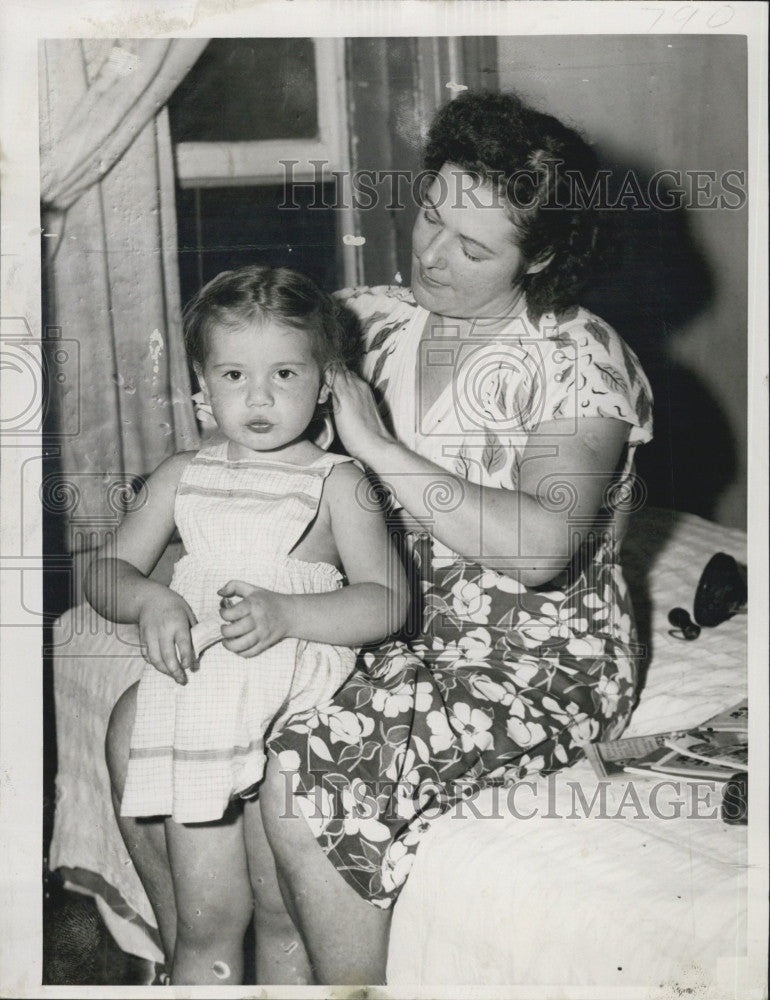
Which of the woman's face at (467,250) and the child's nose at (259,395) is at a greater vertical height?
the woman's face at (467,250)

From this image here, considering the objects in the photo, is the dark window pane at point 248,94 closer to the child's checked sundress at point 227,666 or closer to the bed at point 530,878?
the child's checked sundress at point 227,666

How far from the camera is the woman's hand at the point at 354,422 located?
1338mm

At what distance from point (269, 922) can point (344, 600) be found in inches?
15.9

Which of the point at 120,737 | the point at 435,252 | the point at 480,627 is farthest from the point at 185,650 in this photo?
the point at 435,252

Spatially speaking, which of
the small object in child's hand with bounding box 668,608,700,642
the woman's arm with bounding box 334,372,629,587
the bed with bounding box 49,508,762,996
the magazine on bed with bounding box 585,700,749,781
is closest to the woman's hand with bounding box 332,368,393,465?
the woman's arm with bounding box 334,372,629,587

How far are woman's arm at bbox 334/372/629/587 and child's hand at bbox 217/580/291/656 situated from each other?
221 millimetres

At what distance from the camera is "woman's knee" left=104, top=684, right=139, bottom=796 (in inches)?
51.7

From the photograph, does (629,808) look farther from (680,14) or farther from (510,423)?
(680,14)

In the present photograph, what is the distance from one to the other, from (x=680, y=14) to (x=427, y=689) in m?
0.96

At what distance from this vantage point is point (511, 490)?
1363 millimetres

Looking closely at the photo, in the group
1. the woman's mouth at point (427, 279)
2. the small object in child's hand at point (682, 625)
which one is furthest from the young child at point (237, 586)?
the small object in child's hand at point (682, 625)

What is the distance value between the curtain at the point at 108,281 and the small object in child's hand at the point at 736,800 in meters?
0.84

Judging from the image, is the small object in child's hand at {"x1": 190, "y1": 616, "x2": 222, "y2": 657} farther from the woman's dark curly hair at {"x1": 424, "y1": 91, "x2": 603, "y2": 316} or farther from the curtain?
the woman's dark curly hair at {"x1": 424, "y1": 91, "x2": 603, "y2": 316}

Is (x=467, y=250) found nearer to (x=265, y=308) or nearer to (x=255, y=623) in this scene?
(x=265, y=308)
